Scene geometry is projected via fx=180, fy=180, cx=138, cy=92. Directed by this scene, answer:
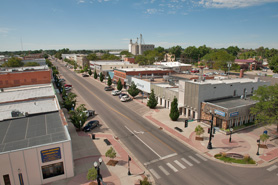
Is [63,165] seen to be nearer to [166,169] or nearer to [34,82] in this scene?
[166,169]

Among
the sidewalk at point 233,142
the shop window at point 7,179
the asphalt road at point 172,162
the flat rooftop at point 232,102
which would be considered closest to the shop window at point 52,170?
the shop window at point 7,179

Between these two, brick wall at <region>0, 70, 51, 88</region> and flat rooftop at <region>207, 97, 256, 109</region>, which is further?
brick wall at <region>0, 70, 51, 88</region>

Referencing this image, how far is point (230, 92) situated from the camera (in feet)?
135

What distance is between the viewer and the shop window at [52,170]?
771 inches

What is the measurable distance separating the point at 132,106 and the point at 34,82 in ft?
104

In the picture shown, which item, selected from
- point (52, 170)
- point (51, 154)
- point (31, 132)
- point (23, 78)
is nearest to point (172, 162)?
point (52, 170)

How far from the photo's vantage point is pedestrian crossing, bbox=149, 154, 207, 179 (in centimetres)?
2177

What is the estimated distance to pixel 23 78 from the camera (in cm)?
5362

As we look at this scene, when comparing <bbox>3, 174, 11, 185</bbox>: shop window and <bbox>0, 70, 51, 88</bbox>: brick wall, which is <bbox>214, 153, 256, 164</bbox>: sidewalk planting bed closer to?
<bbox>3, 174, 11, 185</bbox>: shop window

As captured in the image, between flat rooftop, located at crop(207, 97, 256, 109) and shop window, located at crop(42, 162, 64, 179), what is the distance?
2912 cm

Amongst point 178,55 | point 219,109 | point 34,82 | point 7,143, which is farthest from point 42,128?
point 178,55

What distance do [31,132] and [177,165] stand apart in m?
19.0

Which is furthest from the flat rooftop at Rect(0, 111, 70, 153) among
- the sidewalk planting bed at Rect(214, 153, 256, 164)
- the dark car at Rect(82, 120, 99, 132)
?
the sidewalk planting bed at Rect(214, 153, 256, 164)

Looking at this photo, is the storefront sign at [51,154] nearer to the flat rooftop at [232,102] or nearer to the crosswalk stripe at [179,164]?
the crosswalk stripe at [179,164]
